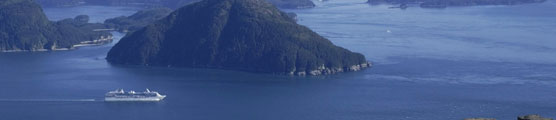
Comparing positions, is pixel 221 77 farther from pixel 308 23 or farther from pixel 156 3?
pixel 156 3

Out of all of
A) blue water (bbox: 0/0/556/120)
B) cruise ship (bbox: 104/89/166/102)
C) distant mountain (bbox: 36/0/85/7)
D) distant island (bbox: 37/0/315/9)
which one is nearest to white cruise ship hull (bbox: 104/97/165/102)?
cruise ship (bbox: 104/89/166/102)

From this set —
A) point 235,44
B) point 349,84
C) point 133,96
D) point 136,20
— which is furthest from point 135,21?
point 133,96

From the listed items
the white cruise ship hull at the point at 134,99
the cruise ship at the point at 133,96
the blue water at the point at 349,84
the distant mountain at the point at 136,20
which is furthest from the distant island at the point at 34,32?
the white cruise ship hull at the point at 134,99

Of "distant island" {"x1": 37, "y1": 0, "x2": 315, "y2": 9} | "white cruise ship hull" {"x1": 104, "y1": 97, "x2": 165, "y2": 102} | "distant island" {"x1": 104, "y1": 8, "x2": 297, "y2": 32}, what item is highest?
"white cruise ship hull" {"x1": 104, "y1": 97, "x2": 165, "y2": 102}

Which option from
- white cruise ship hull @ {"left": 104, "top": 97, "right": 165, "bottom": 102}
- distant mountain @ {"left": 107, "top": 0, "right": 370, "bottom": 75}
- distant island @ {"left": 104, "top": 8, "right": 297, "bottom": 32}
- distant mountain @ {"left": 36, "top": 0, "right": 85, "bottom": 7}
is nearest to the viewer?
white cruise ship hull @ {"left": 104, "top": 97, "right": 165, "bottom": 102}

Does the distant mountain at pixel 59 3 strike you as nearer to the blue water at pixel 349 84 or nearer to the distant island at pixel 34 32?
the distant island at pixel 34 32

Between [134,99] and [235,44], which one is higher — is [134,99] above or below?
below

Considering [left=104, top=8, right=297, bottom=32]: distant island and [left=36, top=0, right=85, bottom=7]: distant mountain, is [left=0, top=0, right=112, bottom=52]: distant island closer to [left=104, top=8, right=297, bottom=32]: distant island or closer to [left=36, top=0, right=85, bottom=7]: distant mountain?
[left=104, top=8, right=297, bottom=32]: distant island

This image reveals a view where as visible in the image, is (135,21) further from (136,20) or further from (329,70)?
(329,70)
